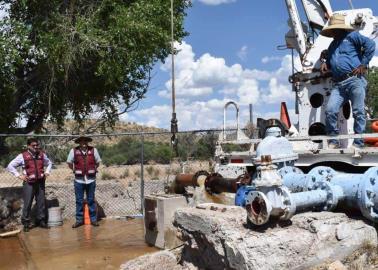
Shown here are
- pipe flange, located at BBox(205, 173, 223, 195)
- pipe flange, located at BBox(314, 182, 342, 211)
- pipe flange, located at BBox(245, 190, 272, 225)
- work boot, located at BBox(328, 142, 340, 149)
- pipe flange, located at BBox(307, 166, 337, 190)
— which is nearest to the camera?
pipe flange, located at BBox(245, 190, 272, 225)

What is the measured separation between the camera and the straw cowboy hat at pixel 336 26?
738 centimetres

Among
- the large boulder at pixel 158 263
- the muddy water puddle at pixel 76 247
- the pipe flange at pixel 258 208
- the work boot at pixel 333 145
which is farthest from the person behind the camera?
the muddy water puddle at pixel 76 247

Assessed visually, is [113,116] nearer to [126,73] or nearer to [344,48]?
[126,73]

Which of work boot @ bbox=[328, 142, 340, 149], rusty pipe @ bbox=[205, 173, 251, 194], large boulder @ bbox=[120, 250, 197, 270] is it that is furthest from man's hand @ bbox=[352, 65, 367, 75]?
large boulder @ bbox=[120, 250, 197, 270]

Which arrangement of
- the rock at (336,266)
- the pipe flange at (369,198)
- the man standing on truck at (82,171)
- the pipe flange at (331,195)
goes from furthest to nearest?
the man standing on truck at (82,171) → the pipe flange at (331,195) → the pipe flange at (369,198) → the rock at (336,266)

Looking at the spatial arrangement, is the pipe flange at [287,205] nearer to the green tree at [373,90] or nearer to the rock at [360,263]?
the rock at [360,263]

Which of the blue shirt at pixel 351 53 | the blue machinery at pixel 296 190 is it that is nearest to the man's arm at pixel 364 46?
the blue shirt at pixel 351 53

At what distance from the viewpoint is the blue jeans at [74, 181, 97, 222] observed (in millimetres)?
10086

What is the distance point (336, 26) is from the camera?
290 inches

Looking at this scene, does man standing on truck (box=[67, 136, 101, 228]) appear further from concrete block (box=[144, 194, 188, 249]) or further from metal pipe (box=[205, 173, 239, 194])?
metal pipe (box=[205, 173, 239, 194])

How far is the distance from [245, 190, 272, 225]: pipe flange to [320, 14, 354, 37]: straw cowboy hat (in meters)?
3.72

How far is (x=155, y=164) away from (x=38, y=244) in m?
14.5

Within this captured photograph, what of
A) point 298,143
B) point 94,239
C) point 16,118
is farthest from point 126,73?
point 298,143

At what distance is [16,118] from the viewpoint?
38.7 feet
